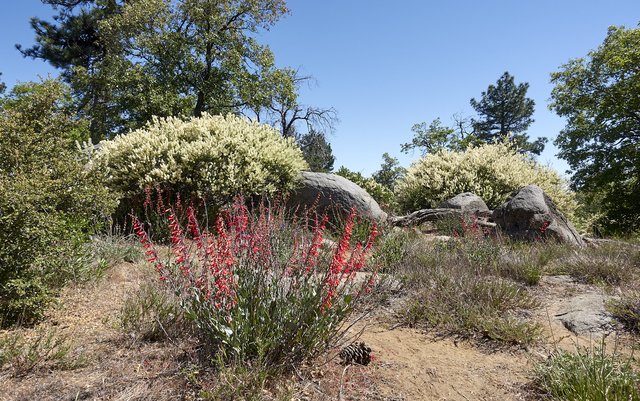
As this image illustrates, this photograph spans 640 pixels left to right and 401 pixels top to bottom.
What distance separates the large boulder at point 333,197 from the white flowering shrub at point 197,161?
71 centimetres

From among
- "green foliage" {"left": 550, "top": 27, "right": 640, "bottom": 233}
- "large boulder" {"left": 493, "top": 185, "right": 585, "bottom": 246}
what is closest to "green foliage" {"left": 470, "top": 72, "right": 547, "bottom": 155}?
"green foliage" {"left": 550, "top": 27, "right": 640, "bottom": 233}

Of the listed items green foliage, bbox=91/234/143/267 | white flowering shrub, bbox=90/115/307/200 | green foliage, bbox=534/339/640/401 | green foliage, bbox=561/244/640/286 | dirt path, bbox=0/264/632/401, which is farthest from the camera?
white flowering shrub, bbox=90/115/307/200

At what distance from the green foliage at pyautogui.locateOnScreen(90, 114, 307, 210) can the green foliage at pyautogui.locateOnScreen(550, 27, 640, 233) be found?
42.0ft

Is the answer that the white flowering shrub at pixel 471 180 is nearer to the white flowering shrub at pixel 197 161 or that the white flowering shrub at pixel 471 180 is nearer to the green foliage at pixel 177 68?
the white flowering shrub at pixel 197 161

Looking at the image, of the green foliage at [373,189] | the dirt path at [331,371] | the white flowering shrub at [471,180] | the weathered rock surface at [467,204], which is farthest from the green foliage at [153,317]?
the green foliage at [373,189]

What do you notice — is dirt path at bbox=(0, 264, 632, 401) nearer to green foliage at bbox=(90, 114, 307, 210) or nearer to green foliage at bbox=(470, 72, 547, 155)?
green foliage at bbox=(90, 114, 307, 210)

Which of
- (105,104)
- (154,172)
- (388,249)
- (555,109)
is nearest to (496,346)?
(388,249)

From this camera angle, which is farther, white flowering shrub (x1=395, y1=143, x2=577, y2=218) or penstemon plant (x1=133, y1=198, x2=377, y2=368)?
white flowering shrub (x1=395, y1=143, x2=577, y2=218)

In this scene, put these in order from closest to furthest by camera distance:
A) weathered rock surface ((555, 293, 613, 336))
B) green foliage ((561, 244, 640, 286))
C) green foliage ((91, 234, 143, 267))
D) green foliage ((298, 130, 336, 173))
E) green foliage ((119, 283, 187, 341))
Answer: green foliage ((119, 283, 187, 341)) < weathered rock surface ((555, 293, 613, 336)) < green foliage ((91, 234, 143, 267)) < green foliage ((561, 244, 640, 286)) < green foliage ((298, 130, 336, 173))

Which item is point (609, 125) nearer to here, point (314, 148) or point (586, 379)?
point (586, 379)

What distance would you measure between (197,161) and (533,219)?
669 cm

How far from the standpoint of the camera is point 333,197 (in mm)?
8977

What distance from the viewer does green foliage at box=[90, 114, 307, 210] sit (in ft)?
23.9

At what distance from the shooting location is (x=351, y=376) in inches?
110
